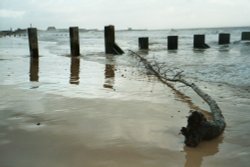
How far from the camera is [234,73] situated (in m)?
10.6

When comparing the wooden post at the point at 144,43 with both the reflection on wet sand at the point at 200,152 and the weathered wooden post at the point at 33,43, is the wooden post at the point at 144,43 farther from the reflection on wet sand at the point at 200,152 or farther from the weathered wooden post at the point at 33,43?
the reflection on wet sand at the point at 200,152

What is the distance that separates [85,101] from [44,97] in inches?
39.5

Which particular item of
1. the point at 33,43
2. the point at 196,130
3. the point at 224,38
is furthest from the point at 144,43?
the point at 196,130

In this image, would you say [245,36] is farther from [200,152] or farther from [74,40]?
[200,152]

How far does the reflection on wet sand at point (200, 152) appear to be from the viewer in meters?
3.59

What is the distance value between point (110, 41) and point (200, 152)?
1443 centimetres

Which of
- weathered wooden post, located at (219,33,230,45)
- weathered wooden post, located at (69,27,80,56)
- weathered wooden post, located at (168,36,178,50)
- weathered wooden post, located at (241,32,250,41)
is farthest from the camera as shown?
weathered wooden post, located at (241,32,250,41)

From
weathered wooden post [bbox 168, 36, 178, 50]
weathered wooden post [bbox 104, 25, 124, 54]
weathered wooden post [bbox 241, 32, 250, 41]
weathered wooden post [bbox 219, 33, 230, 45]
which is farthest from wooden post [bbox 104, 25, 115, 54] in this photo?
weathered wooden post [bbox 241, 32, 250, 41]

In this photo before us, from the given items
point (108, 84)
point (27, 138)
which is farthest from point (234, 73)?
point (27, 138)

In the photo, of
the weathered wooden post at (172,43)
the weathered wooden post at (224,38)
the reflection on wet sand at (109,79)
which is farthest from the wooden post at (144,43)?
the reflection on wet sand at (109,79)

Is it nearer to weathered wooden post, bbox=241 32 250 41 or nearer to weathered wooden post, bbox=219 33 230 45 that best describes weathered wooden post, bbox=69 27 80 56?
weathered wooden post, bbox=219 33 230 45

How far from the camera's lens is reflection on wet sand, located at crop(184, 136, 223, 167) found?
3.59m

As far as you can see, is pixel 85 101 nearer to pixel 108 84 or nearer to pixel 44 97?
pixel 44 97

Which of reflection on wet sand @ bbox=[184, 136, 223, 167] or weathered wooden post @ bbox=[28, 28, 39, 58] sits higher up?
weathered wooden post @ bbox=[28, 28, 39, 58]
